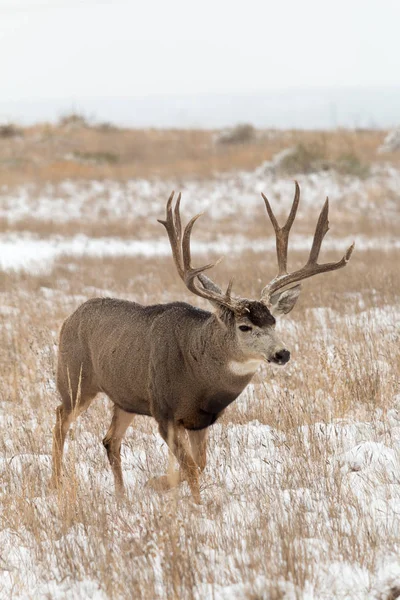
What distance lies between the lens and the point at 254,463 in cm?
550

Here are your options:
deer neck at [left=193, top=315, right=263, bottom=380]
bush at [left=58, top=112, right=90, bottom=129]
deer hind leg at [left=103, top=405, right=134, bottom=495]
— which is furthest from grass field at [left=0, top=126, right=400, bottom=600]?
bush at [left=58, top=112, right=90, bottom=129]

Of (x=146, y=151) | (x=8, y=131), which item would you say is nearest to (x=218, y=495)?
(x=146, y=151)

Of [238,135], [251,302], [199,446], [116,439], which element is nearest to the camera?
[251,302]

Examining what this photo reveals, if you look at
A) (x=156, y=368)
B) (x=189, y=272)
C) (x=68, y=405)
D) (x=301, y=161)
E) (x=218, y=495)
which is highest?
(x=301, y=161)

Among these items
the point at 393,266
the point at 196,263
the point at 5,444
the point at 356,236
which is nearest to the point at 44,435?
the point at 5,444

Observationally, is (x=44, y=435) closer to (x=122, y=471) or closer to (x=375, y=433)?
(x=122, y=471)

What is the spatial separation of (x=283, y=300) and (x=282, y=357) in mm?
726

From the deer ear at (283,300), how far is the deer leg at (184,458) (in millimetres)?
999

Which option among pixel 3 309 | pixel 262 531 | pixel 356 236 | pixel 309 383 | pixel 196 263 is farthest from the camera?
pixel 356 236

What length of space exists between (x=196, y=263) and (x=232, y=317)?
11289 millimetres

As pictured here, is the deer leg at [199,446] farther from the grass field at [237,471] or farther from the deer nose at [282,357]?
the deer nose at [282,357]

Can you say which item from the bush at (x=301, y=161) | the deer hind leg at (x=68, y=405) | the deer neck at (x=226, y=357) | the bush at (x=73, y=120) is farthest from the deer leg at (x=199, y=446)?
the bush at (x=73, y=120)

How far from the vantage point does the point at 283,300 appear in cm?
554

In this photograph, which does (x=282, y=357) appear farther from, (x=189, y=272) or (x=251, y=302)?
(x=189, y=272)
